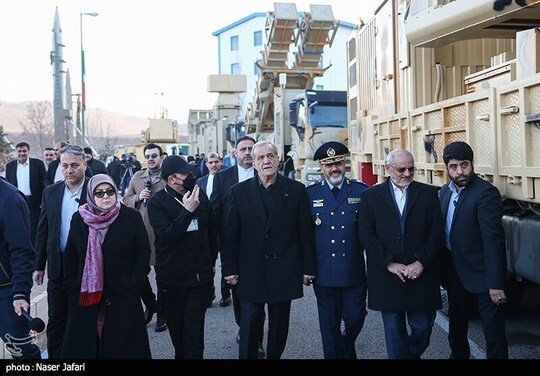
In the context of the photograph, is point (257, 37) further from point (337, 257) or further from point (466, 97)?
point (337, 257)

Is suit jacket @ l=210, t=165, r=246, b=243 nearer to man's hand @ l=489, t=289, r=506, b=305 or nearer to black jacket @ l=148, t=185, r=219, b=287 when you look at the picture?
black jacket @ l=148, t=185, r=219, b=287

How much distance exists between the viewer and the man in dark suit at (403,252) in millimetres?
4051

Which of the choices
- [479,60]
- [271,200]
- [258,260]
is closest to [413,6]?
[479,60]

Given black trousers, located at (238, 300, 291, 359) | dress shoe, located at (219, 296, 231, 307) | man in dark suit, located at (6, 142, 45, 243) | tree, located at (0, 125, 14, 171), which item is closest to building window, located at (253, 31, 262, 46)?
tree, located at (0, 125, 14, 171)

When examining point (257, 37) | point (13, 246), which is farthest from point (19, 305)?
point (257, 37)

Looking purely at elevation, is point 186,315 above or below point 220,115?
below

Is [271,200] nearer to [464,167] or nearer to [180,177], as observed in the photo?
[180,177]

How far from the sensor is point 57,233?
4.38 m

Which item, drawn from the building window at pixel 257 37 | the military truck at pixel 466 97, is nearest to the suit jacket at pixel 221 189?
the military truck at pixel 466 97

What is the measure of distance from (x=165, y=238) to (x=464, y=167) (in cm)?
205

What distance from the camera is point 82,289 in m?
3.63

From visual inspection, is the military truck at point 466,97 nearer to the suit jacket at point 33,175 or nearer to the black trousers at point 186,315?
the black trousers at point 186,315

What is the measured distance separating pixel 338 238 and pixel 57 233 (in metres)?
1.96

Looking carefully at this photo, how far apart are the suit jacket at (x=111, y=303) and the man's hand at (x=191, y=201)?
560mm
